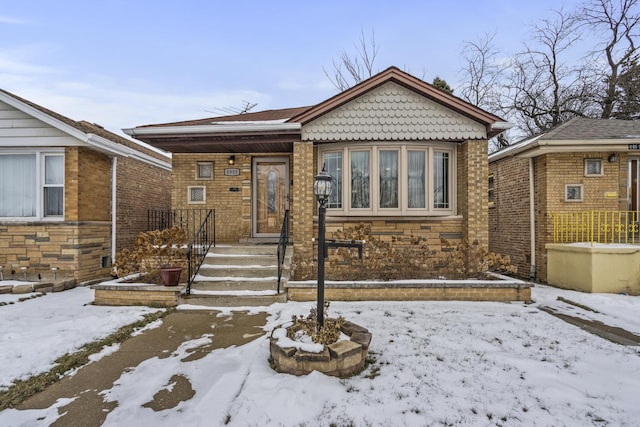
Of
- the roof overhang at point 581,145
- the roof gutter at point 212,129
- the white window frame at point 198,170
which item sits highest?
the roof gutter at point 212,129

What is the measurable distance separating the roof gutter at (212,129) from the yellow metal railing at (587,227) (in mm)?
6675

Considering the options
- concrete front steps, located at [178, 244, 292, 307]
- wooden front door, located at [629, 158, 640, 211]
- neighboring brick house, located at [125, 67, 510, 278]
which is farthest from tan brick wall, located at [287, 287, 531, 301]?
wooden front door, located at [629, 158, 640, 211]

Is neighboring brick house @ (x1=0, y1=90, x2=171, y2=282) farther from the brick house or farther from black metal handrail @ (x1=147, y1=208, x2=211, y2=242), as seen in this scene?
the brick house

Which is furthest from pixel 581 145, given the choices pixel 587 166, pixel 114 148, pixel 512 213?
pixel 114 148

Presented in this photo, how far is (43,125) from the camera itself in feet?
22.4

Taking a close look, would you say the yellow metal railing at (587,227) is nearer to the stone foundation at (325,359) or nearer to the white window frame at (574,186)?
the white window frame at (574,186)

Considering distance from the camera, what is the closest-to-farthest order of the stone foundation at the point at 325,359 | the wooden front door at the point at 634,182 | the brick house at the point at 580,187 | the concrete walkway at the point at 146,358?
the concrete walkway at the point at 146,358, the stone foundation at the point at 325,359, the brick house at the point at 580,187, the wooden front door at the point at 634,182

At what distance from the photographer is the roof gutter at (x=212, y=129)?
6.70 metres

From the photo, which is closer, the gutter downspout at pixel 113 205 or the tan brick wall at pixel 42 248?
the tan brick wall at pixel 42 248

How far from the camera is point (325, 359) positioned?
284 cm

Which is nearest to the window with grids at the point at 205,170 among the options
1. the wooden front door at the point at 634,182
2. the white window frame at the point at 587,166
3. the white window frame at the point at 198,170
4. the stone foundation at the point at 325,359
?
the white window frame at the point at 198,170

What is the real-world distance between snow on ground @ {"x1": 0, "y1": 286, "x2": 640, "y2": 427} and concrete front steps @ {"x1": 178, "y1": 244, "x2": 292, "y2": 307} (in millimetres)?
1095

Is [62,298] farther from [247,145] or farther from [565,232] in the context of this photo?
[565,232]

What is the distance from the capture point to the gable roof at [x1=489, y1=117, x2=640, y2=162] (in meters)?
7.11
